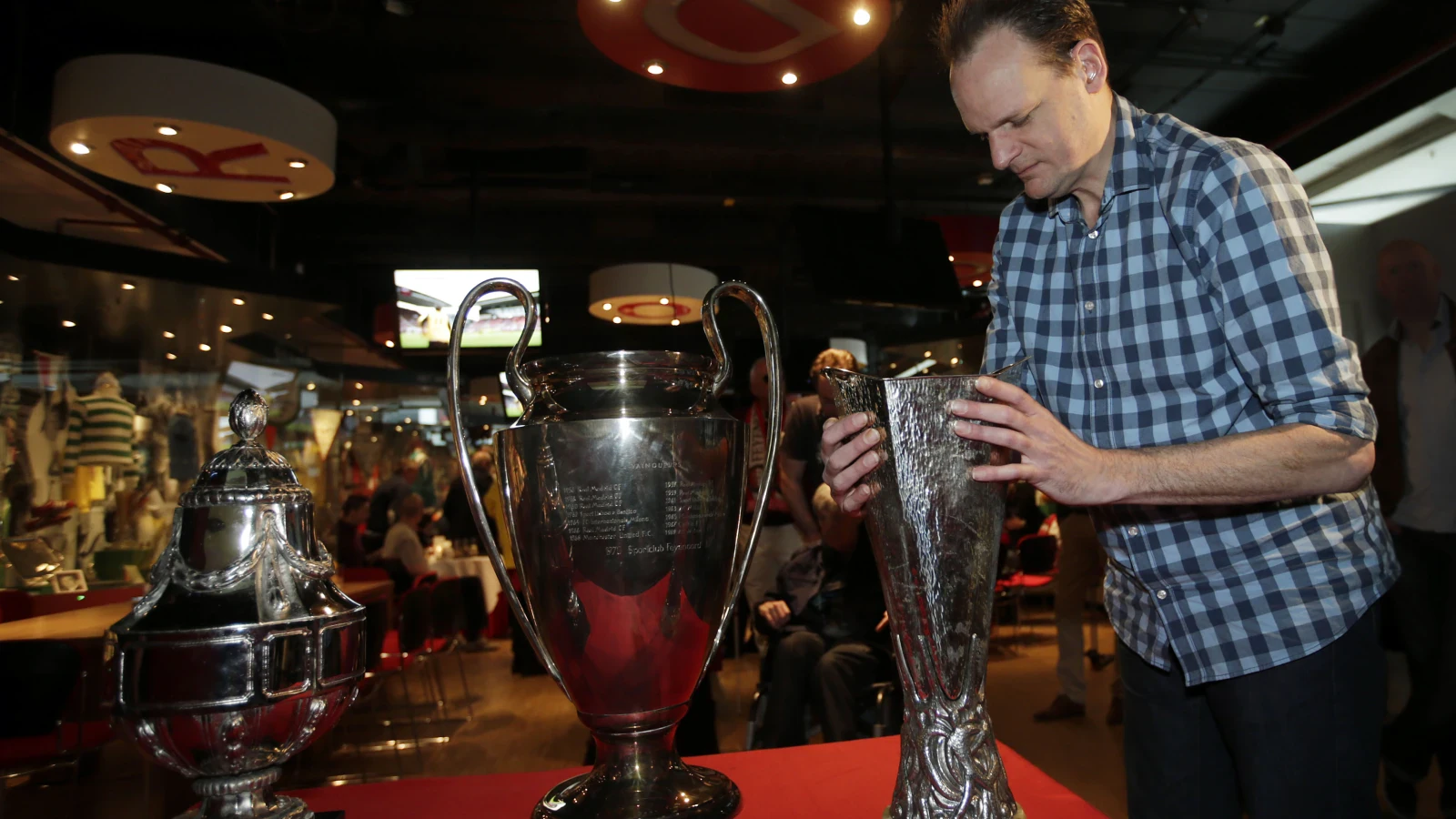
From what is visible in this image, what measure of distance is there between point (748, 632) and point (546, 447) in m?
5.27

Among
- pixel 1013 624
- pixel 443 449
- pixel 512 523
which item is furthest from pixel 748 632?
pixel 512 523

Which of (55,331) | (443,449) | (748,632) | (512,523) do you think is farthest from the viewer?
(443,449)

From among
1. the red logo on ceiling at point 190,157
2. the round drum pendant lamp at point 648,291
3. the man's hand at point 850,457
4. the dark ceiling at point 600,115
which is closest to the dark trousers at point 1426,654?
the dark ceiling at point 600,115

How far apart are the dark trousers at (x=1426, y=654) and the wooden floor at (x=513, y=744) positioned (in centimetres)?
17

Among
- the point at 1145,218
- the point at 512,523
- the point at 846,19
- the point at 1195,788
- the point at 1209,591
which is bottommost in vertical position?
the point at 1195,788

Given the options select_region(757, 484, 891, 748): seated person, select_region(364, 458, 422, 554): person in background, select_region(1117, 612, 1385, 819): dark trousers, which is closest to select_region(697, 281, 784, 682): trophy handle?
select_region(1117, 612, 1385, 819): dark trousers

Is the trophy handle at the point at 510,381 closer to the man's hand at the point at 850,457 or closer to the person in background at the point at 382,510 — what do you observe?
the man's hand at the point at 850,457

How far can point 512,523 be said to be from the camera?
0.79m

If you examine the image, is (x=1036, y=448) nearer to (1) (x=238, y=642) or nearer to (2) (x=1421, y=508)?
(1) (x=238, y=642)

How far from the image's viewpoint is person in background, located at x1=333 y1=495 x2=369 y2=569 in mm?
5797

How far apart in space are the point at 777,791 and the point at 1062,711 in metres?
3.92

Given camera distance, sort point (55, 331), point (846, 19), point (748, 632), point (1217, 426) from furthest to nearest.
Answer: point (748, 632)
point (55, 331)
point (846, 19)
point (1217, 426)

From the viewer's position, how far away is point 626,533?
2.43 ft

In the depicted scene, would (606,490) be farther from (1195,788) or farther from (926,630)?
(1195,788)
